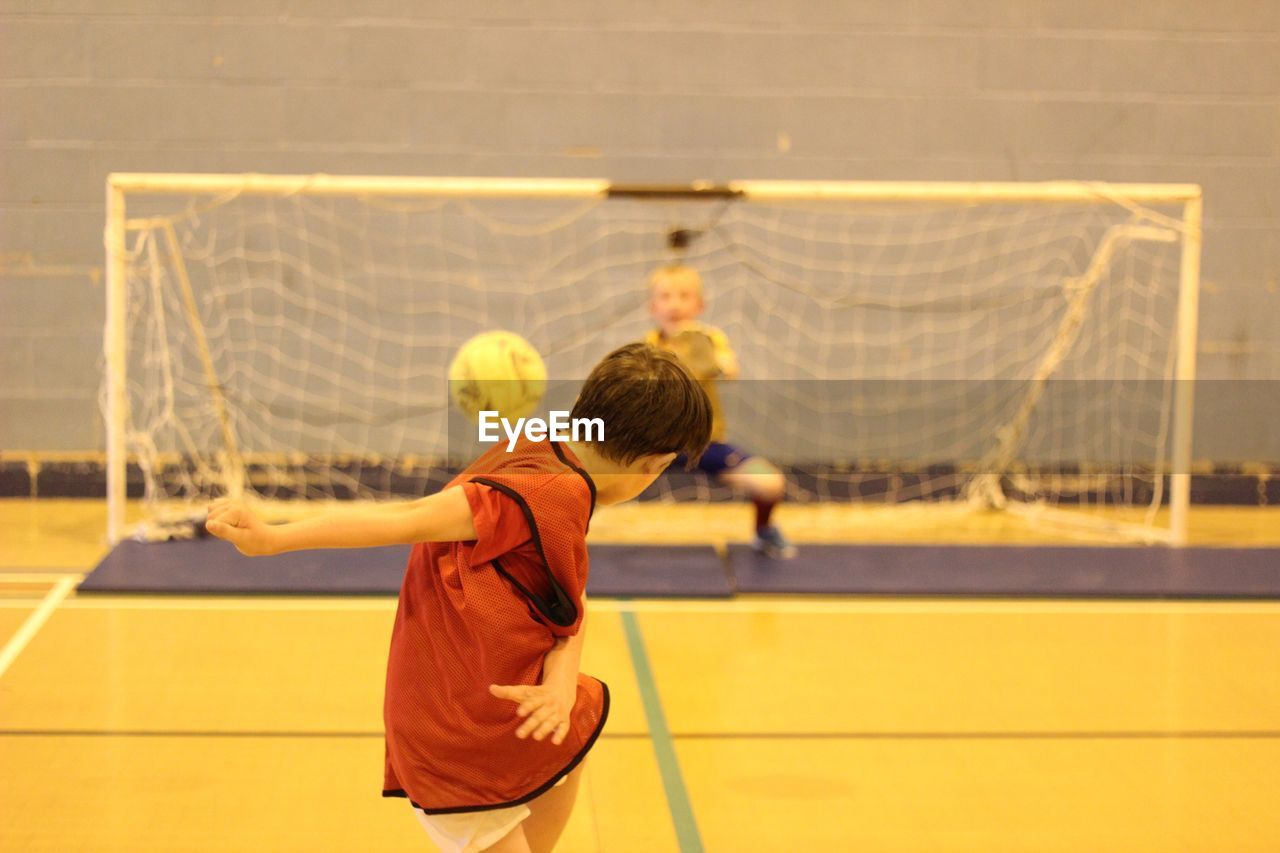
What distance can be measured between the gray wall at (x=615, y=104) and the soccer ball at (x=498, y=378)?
2.29 meters

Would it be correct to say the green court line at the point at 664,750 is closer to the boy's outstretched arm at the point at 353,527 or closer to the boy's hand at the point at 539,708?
the boy's hand at the point at 539,708

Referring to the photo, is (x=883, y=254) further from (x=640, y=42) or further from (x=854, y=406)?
(x=640, y=42)

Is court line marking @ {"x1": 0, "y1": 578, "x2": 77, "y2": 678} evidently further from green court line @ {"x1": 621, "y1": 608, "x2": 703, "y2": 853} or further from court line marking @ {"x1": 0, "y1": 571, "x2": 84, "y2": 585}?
green court line @ {"x1": 621, "y1": 608, "x2": 703, "y2": 853}

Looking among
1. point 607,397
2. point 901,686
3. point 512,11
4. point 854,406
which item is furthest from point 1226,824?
point 512,11

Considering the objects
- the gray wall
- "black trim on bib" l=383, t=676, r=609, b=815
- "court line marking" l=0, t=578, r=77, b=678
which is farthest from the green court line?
the gray wall

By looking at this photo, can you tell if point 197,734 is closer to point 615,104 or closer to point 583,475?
point 583,475

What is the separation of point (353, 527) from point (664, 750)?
4.90 ft

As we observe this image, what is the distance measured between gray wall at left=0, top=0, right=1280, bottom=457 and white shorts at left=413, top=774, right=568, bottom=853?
452cm

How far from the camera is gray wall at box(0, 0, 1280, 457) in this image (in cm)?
562

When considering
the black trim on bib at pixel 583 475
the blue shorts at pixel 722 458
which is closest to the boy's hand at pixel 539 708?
the black trim on bib at pixel 583 475

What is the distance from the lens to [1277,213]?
5.93m

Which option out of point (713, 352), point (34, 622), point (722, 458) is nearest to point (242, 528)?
point (34, 622)

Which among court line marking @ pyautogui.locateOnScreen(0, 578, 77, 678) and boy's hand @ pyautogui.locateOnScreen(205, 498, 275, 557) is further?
court line marking @ pyautogui.locateOnScreen(0, 578, 77, 678)

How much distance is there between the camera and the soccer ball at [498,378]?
356cm
